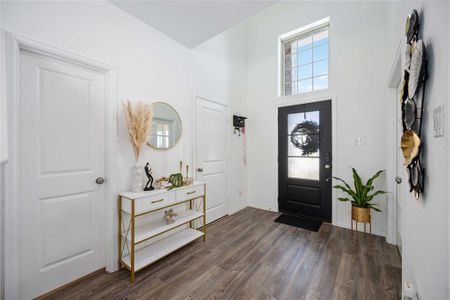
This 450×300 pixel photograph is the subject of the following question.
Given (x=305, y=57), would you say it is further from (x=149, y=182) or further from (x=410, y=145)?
(x=149, y=182)

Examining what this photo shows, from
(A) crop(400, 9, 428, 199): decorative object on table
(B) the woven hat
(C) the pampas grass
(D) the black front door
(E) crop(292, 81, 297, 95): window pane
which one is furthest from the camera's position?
(E) crop(292, 81, 297, 95): window pane

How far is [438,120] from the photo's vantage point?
0.70 m

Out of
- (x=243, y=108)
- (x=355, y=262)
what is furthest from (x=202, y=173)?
(x=355, y=262)

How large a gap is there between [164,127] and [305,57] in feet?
9.25

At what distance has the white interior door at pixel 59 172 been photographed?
1.46 metres

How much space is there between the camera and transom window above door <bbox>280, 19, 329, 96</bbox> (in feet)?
10.2

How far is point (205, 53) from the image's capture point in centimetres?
294

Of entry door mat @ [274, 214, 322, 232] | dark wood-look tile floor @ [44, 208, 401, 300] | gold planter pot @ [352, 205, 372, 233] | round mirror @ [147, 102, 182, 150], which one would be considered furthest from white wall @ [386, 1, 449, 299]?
round mirror @ [147, 102, 182, 150]

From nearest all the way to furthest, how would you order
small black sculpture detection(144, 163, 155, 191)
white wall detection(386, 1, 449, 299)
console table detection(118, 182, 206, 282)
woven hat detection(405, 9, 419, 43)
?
white wall detection(386, 1, 449, 299)
woven hat detection(405, 9, 419, 43)
console table detection(118, 182, 206, 282)
small black sculpture detection(144, 163, 155, 191)

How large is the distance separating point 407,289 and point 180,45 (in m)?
3.19

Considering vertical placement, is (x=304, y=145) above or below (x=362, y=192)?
above

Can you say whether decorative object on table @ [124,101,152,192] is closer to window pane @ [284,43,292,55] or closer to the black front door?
the black front door

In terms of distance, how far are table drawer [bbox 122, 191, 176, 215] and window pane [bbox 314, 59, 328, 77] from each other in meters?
3.08

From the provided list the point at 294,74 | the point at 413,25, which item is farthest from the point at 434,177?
the point at 294,74
